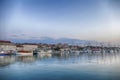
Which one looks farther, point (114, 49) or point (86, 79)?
point (114, 49)

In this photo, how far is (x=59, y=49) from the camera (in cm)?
1903

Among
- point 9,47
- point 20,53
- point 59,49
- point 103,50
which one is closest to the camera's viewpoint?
point 20,53

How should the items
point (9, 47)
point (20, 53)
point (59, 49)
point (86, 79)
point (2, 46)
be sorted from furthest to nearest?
point (59, 49)
point (9, 47)
point (2, 46)
point (20, 53)
point (86, 79)

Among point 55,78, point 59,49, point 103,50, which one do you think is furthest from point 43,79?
point 103,50

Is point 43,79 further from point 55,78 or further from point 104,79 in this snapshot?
point 104,79

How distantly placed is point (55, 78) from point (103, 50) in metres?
18.1

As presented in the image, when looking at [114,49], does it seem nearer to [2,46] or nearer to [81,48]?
[81,48]

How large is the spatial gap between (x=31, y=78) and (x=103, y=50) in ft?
59.3

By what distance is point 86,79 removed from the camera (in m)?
3.86

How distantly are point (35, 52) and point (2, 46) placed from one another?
2.12m

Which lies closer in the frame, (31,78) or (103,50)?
(31,78)

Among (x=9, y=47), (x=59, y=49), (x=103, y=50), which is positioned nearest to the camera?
(x=9, y=47)

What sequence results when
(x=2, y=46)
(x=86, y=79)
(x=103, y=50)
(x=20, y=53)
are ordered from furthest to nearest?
(x=103, y=50)
(x=2, y=46)
(x=20, y=53)
(x=86, y=79)

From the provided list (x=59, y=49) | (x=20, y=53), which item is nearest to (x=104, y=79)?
(x=20, y=53)
